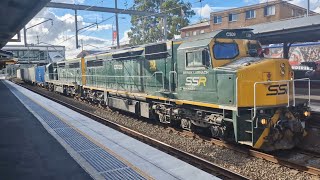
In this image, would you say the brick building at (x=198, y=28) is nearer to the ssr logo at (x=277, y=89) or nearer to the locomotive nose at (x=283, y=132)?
the ssr logo at (x=277, y=89)

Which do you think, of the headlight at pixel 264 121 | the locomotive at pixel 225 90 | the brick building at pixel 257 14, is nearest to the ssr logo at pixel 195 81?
the locomotive at pixel 225 90

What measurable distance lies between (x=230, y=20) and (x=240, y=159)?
161 feet

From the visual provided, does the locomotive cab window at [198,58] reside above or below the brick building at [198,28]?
below

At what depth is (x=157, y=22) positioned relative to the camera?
47.0 meters

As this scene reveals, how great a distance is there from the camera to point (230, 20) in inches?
2147

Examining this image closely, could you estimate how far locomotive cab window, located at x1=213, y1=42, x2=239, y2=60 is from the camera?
9.51 metres

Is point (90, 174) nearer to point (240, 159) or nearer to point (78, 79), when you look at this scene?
point (240, 159)

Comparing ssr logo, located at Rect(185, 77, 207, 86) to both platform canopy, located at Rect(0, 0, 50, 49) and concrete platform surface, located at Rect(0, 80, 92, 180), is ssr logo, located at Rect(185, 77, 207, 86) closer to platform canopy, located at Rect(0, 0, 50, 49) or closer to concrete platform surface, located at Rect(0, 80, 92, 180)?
concrete platform surface, located at Rect(0, 80, 92, 180)

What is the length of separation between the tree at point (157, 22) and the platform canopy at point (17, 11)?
30.7 meters

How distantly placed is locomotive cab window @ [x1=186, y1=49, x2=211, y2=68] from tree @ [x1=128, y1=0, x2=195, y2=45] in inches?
1248

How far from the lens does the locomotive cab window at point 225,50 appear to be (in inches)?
374

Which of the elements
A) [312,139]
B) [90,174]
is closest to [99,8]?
[312,139]

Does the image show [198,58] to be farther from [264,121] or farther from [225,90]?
[264,121]

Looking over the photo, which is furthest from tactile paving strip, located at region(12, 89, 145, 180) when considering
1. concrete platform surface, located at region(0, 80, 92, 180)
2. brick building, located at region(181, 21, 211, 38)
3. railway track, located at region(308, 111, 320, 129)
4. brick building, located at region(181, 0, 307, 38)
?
brick building, located at region(181, 21, 211, 38)
